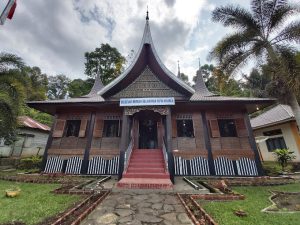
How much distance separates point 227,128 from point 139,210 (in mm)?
7698

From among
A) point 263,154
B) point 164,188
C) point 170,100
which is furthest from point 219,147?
point 263,154

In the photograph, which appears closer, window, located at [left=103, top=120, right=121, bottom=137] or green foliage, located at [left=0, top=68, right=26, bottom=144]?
green foliage, located at [left=0, top=68, right=26, bottom=144]

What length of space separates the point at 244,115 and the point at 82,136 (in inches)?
369

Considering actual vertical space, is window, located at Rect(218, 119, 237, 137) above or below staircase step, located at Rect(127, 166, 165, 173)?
above

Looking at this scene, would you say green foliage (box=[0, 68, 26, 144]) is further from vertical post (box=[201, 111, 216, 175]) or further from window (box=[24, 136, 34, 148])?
vertical post (box=[201, 111, 216, 175])

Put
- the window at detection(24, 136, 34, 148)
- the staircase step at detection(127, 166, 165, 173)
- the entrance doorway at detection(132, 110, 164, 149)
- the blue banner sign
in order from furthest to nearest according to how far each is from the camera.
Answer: the window at detection(24, 136, 34, 148)
the entrance doorway at detection(132, 110, 164, 149)
the blue banner sign
the staircase step at detection(127, 166, 165, 173)

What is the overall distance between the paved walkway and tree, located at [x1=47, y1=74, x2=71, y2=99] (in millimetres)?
48625

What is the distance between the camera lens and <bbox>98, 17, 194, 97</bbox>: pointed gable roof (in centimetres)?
882

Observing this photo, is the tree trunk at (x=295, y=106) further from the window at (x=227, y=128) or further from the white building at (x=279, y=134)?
the white building at (x=279, y=134)

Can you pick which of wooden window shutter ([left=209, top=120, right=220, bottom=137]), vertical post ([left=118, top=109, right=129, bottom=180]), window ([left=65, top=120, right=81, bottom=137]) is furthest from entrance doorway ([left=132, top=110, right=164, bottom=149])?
window ([left=65, top=120, right=81, bottom=137])

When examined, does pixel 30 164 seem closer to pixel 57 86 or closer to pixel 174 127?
pixel 174 127

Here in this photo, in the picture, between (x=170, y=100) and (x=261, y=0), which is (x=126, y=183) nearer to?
(x=170, y=100)

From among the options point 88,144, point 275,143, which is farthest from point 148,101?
point 275,143

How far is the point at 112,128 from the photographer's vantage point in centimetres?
1042
